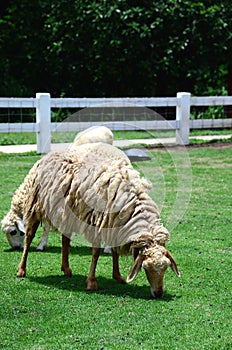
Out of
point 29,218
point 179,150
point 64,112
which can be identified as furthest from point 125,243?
point 64,112

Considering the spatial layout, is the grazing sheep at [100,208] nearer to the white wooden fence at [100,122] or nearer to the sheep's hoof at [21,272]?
the sheep's hoof at [21,272]

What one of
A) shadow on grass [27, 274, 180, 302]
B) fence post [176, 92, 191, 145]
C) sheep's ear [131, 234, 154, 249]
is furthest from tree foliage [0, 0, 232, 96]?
sheep's ear [131, 234, 154, 249]

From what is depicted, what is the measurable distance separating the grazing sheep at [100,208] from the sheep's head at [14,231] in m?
0.70

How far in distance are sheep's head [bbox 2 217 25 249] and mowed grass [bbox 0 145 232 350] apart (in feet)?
0.38

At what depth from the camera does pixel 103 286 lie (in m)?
6.23

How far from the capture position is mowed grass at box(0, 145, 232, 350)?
493cm

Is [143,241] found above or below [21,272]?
above

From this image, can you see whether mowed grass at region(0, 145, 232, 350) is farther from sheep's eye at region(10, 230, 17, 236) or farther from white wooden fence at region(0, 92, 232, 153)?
white wooden fence at region(0, 92, 232, 153)

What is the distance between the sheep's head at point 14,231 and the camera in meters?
7.34

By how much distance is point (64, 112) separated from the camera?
20000 mm

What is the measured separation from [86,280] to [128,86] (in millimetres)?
14660

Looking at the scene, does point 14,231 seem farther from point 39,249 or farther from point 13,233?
point 39,249

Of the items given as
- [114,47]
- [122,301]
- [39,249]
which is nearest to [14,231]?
[39,249]

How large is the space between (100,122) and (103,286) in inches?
330
